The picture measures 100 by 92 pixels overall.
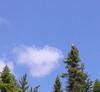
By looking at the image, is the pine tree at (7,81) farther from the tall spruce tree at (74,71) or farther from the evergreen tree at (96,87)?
the evergreen tree at (96,87)

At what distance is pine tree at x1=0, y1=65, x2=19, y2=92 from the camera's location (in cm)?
5900

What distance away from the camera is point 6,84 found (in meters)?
60.0

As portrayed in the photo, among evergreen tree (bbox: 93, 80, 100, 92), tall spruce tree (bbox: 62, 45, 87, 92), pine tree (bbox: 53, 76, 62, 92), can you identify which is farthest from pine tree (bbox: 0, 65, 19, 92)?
pine tree (bbox: 53, 76, 62, 92)

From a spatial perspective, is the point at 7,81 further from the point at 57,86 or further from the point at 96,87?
the point at 57,86

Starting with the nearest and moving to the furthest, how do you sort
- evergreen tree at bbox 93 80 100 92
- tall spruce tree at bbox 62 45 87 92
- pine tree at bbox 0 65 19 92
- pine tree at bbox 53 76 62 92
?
pine tree at bbox 0 65 19 92 < tall spruce tree at bbox 62 45 87 92 < evergreen tree at bbox 93 80 100 92 < pine tree at bbox 53 76 62 92

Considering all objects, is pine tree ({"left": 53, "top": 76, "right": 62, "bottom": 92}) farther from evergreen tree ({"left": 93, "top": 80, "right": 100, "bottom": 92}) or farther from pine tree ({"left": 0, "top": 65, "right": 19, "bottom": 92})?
pine tree ({"left": 0, "top": 65, "right": 19, "bottom": 92})

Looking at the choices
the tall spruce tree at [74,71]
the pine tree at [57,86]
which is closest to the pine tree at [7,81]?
the tall spruce tree at [74,71]

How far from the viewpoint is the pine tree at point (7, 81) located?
5900 centimetres

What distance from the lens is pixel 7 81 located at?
62.8m

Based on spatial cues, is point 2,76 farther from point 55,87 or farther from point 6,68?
point 55,87

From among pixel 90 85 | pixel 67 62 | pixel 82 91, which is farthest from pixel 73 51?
pixel 90 85

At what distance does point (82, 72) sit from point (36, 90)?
42.6 ft

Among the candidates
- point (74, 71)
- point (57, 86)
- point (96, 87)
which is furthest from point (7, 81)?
point (57, 86)

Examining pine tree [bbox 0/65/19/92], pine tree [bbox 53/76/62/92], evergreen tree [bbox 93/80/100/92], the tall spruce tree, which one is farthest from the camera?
pine tree [bbox 53/76/62/92]
